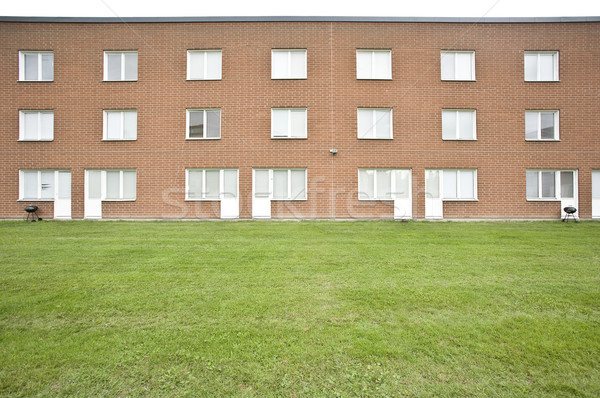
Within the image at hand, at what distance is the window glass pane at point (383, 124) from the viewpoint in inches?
579

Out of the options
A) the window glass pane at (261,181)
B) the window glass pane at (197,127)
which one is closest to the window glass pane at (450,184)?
the window glass pane at (261,181)

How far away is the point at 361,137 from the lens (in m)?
14.6

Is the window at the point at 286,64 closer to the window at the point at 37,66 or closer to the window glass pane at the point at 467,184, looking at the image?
the window glass pane at the point at 467,184

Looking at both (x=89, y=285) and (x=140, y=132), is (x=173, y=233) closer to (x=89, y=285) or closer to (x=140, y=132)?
(x=89, y=285)

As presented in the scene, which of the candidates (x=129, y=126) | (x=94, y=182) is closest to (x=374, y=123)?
(x=129, y=126)

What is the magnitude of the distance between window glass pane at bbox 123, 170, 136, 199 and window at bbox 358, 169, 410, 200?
1099 centimetres

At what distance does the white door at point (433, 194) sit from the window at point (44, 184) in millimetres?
17269

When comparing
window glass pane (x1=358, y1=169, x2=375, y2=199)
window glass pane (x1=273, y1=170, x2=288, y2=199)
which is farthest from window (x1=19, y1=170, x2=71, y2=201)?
window glass pane (x1=358, y1=169, x2=375, y2=199)

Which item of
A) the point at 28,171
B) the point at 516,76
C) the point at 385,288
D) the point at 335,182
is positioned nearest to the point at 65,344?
the point at 385,288

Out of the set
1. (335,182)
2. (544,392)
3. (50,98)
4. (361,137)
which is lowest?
(544,392)

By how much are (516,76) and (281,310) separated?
1695cm

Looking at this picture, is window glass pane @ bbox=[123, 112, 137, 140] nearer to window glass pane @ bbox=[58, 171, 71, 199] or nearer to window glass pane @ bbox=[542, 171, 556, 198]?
window glass pane @ bbox=[58, 171, 71, 199]

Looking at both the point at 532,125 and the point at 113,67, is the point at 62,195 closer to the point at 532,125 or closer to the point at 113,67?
the point at 113,67

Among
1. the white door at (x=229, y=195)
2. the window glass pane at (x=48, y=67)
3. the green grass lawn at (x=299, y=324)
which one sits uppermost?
the window glass pane at (x=48, y=67)
